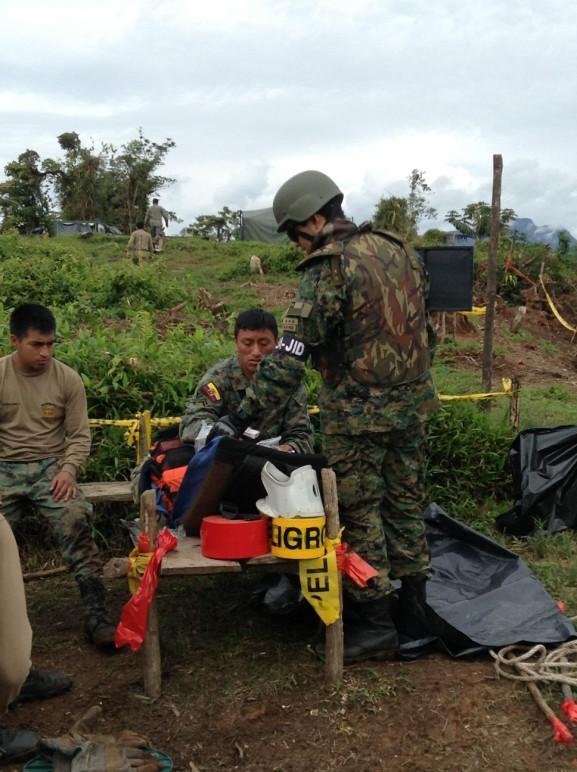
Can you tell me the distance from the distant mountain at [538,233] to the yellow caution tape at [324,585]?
2011cm

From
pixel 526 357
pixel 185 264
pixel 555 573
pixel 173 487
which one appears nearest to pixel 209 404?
pixel 173 487

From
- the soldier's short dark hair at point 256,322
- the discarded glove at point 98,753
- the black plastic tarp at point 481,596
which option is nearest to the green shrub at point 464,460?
the black plastic tarp at point 481,596

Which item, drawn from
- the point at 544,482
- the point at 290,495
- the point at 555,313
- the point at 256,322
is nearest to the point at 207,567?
the point at 290,495

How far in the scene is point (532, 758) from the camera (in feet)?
9.14

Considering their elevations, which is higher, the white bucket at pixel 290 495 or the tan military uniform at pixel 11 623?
the white bucket at pixel 290 495

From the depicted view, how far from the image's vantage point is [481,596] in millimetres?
3973

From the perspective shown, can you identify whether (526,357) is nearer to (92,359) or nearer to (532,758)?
(92,359)

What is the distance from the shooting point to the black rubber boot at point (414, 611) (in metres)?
3.58

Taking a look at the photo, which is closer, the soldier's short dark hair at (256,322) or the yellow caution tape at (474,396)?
the soldier's short dark hair at (256,322)

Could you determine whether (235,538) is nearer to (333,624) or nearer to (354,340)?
(333,624)

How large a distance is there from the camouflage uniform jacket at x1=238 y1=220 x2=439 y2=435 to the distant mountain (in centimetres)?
1956

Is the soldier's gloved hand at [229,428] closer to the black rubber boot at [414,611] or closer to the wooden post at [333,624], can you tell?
the wooden post at [333,624]

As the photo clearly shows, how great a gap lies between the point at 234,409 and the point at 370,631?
1.33 metres

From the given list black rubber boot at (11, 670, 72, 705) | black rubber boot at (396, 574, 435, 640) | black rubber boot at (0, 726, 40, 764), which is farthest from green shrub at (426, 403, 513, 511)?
black rubber boot at (0, 726, 40, 764)
